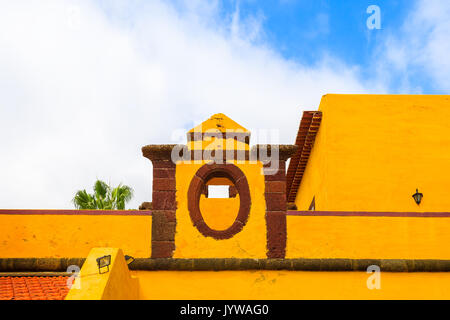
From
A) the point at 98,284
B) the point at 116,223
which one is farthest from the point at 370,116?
the point at 98,284

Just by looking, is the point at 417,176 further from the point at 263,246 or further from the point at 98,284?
the point at 98,284

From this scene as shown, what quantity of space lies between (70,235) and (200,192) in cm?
272

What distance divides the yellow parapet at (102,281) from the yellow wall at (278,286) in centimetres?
151

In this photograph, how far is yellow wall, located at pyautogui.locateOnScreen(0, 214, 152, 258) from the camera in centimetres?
1088

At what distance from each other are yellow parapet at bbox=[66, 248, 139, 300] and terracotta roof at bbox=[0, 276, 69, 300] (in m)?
0.36

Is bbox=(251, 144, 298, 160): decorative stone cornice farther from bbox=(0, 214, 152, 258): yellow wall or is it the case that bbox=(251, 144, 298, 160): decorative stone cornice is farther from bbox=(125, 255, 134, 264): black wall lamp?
bbox=(125, 255, 134, 264): black wall lamp

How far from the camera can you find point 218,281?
1069 cm

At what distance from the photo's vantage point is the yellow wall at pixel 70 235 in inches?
428

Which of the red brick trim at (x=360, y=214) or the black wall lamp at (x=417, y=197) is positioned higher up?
the black wall lamp at (x=417, y=197)

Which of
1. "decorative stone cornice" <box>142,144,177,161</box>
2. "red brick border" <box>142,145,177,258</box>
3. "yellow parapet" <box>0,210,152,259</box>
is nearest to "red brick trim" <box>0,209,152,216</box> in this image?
"yellow parapet" <box>0,210,152,259</box>

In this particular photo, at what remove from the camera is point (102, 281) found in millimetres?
7379

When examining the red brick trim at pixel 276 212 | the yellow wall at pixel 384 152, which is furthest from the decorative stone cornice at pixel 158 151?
the yellow wall at pixel 384 152

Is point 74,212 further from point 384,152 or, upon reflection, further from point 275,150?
point 384,152

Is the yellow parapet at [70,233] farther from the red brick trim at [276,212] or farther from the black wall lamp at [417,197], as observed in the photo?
the black wall lamp at [417,197]
